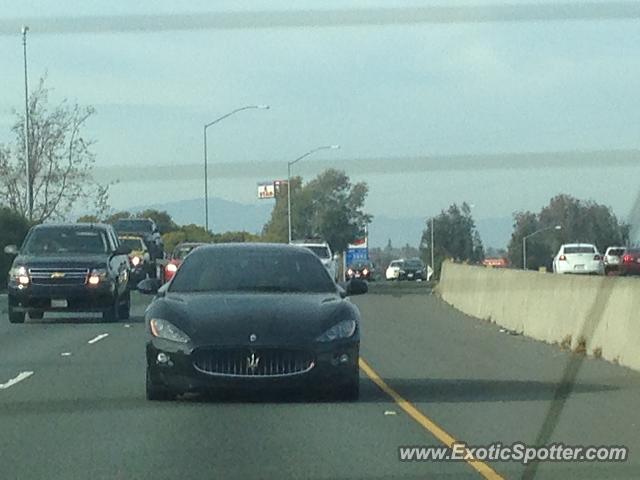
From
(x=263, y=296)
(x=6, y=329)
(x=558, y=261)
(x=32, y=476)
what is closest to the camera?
(x=32, y=476)

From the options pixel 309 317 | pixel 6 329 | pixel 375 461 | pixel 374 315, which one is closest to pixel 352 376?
pixel 309 317

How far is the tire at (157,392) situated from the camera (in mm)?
13227

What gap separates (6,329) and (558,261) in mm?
27522

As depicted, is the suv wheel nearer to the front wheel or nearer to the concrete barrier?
the front wheel

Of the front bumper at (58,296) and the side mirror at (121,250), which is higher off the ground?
the side mirror at (121,250)

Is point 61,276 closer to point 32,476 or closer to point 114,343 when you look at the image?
point 114,343

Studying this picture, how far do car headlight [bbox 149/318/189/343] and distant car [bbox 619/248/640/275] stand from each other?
33.8 meters

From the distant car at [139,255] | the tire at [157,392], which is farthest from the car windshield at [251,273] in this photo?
the distant car at [139,255]

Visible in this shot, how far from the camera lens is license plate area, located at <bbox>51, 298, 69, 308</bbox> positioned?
26391 millimetres

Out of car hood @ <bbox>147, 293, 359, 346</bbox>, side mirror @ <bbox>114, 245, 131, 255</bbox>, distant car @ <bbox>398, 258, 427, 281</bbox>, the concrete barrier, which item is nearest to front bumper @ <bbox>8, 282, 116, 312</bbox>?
side mirror @ <bbox>114, 245, 131, 255</bbox>

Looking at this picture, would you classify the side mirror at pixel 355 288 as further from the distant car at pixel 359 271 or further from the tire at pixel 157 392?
the distant car at pixel 359 271

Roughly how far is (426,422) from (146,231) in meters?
39.2

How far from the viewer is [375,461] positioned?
396 inches

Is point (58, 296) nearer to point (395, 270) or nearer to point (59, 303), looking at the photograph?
point (59, 303)
